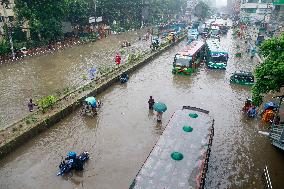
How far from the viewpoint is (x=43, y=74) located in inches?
1325

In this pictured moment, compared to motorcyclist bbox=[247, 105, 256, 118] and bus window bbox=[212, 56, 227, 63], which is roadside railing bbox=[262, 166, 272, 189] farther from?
bus window bbox=[212, 56, 227, 63]

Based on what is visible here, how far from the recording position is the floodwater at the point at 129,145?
15.9 meters

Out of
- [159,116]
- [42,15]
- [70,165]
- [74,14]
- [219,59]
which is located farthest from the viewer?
[74,14]

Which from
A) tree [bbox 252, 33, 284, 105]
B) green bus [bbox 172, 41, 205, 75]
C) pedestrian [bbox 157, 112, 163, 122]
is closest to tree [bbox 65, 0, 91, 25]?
green bus [bbox 172, 41, 205, 75]

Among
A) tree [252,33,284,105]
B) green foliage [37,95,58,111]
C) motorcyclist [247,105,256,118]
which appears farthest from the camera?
motorcyclist [247,105,256,118]

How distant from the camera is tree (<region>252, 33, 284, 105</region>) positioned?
15322 millimetres

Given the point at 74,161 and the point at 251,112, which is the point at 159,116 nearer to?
the point at 251,112

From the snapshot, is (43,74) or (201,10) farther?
(201,10)

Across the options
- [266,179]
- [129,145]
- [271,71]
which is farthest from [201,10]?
[266,179]

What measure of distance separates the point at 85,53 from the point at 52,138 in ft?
88.8

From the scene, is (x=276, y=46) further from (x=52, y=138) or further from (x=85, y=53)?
(x=85, y=53)

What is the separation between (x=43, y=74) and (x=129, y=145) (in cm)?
1869

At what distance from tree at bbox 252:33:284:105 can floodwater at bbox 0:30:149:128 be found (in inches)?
667

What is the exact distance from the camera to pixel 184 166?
12.9 metres
